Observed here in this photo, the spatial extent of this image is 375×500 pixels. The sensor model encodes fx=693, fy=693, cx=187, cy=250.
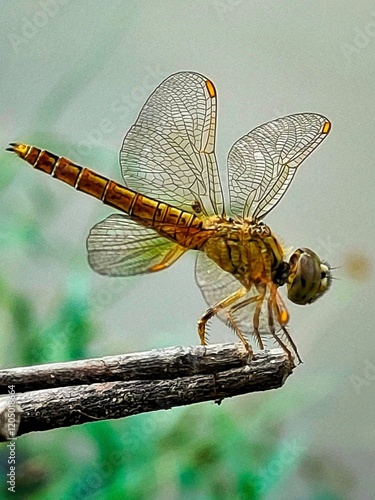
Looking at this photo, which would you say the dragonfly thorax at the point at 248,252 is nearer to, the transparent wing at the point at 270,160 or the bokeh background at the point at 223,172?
the transparent wing at the point at 270,160

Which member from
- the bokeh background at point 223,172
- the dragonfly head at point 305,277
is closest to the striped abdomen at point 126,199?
the dragonfly head at point 305,277

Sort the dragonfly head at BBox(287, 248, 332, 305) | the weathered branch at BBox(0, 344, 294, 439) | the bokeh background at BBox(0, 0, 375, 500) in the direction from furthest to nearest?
the bokeh background at BBox(0, 0, 375, 500) → the dragonfly head at BBox(287, 248, 332, 305) → the weathered branch at BBox(0, 344, 294, 439)

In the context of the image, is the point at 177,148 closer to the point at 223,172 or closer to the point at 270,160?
the point at 270,160

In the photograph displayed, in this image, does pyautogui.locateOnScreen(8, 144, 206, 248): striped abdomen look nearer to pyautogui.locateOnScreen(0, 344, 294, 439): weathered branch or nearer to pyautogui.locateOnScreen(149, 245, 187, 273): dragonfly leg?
pyautogui.locateOnScreen(149, 245, 187, 273): dragonfly leg

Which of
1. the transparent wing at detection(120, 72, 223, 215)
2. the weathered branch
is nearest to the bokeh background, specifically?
the transparent wing at detection(120, 72, 223, 215)

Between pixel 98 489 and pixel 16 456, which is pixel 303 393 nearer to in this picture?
pixel 98 489

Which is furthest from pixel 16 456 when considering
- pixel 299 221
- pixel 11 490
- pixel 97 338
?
pixel 299 221
